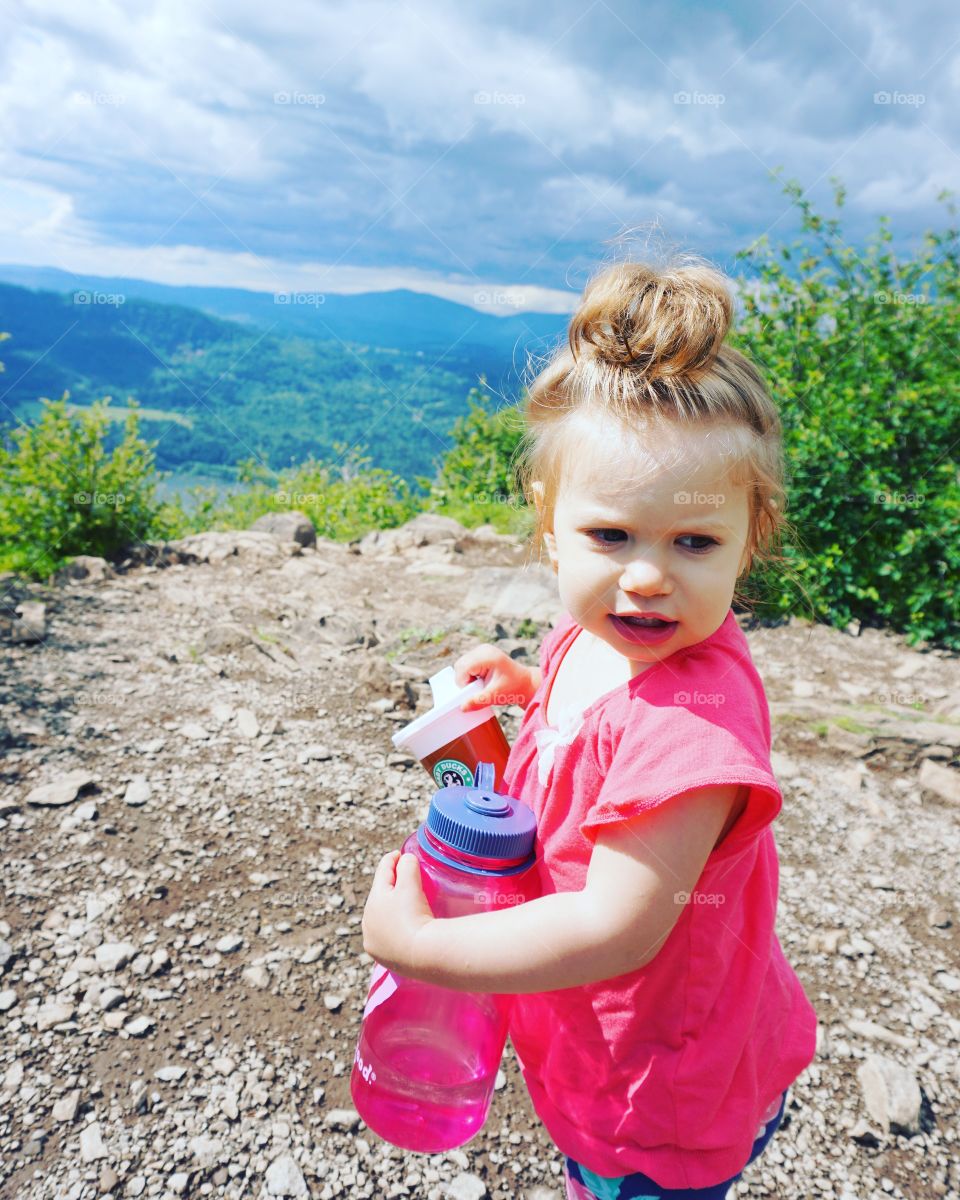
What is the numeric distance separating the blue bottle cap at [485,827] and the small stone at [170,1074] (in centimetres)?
154

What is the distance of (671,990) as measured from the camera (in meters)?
1.24

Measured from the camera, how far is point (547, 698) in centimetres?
152

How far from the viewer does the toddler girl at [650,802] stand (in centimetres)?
108

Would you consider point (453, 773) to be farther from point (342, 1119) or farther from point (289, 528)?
point (289, 528)

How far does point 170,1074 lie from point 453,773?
1.39 meters

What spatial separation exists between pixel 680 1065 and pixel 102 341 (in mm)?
156612

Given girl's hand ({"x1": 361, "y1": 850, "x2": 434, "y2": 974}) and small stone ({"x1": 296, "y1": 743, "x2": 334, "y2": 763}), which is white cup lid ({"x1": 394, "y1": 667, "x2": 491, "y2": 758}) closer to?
girl's hand ({"x1": 361, "y1": 850, "x2": 434, "y2": 974})

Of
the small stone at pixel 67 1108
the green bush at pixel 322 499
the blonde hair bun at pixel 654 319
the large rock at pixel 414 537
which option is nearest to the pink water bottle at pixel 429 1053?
the blonde hair bun at pixel 654 319

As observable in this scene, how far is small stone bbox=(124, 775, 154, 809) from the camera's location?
10.7 feet

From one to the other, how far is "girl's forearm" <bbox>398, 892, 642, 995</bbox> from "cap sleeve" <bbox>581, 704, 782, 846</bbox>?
116 millimetres

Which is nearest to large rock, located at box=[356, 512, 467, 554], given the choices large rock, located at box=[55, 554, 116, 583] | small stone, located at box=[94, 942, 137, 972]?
large rock, located at box=[55, 554, 116, 583]

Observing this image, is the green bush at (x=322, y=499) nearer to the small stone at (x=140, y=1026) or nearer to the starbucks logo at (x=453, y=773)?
the small stone at (x=140, y=1026)

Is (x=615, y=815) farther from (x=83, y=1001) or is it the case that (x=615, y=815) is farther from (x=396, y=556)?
(x=396, y=556)

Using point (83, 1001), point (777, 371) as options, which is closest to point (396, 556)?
point (777, 371)
